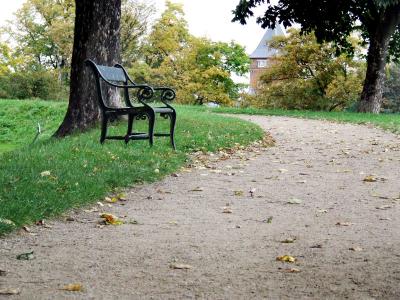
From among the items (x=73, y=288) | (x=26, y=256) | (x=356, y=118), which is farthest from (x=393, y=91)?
(x=73, y=288)

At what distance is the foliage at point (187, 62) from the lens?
1710 inches

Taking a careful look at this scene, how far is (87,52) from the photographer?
1076 cm

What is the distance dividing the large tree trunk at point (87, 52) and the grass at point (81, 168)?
2.02 feet

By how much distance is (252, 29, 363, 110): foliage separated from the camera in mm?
36781

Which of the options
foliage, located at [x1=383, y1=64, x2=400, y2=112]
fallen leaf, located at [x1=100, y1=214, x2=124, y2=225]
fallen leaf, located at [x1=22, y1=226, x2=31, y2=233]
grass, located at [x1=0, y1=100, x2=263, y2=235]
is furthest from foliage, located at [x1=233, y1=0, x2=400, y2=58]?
foliage, located at [x1=383, y1=64, x2=400, y2=112]

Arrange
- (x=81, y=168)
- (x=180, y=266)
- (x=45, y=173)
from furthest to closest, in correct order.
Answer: (x=81, y=168)
(x=45, y=173)
(x=180, y=266)

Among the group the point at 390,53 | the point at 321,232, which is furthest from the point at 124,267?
the point at 390,53

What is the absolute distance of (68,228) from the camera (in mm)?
4613

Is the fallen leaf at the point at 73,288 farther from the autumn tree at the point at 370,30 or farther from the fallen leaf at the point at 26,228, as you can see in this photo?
the autumn tree at the point at 370,30

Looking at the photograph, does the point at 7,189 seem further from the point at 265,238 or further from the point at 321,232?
the point at 321,232

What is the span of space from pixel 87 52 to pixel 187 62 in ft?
113

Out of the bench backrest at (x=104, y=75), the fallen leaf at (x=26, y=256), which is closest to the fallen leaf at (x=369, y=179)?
the bench backrest at (x=104, y=75)

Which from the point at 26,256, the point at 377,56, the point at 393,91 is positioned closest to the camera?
the point at 26,256

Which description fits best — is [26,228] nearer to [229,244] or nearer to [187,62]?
[229,244]
